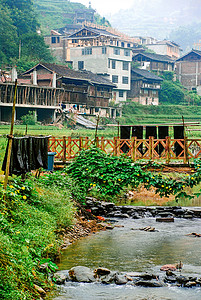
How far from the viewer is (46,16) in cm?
8888

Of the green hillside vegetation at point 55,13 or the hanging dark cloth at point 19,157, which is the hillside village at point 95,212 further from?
the green hillside vegetation at point 55,13

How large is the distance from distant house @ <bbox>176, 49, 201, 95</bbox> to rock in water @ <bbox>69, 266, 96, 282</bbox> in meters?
57.0

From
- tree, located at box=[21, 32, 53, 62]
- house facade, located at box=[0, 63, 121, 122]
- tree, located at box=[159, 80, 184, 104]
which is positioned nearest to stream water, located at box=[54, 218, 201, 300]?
house facade, located at box=[0, 63, 121, 122]

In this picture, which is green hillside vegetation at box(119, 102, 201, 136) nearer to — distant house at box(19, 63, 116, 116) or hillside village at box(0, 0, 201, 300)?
distant house at box(19, 63, 116, 116)

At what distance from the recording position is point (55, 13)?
92.4 metres

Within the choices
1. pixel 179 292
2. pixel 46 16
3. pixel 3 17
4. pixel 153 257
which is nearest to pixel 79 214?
pixel 153 257

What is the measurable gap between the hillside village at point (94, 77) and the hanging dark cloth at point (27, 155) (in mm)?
23858

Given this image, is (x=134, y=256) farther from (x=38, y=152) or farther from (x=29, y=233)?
(x=38, y=152)

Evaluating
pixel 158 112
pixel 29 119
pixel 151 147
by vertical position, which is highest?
pixel 158 112

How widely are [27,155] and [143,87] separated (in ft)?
151

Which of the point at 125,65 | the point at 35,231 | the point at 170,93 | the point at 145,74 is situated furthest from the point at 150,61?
the point at 35,231

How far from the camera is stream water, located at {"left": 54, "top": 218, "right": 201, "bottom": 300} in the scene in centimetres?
880

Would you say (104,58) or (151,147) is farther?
(104,58)

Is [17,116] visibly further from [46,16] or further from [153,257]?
[46,16]
